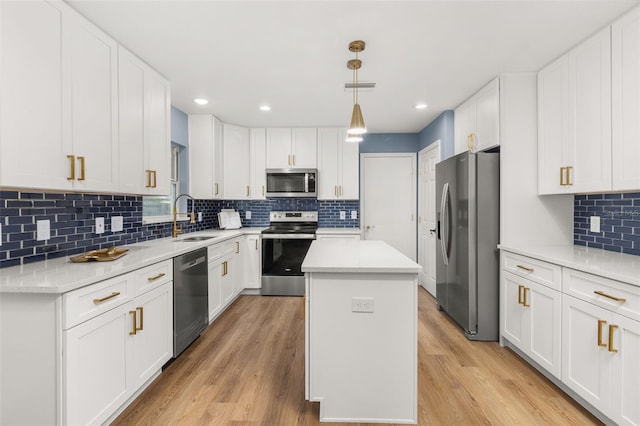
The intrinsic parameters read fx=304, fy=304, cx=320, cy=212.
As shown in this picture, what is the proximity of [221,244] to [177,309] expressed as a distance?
1120mm

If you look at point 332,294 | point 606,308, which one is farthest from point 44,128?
point 606,308

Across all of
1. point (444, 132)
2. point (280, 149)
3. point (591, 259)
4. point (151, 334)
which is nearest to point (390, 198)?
point (444, 132)

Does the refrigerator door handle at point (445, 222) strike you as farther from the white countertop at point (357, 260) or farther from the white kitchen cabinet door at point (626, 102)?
the white kitchen cabinet door at point (626, 102)

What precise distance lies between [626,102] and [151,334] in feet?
11.2

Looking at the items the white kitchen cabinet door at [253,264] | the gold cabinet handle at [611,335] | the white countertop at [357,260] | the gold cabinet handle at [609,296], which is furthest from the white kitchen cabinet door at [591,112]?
the white kitchen cabinet door at [253,264]

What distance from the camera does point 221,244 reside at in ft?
11.3

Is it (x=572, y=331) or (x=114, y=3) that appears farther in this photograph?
(x=572, y=331)

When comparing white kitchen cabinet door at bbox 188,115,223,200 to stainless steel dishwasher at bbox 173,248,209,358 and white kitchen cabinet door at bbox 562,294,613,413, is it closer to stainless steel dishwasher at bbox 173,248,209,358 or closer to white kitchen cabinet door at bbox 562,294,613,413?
stainless steel dishwasher at bbox 173,248,209,358

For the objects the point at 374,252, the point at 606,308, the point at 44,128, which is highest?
the point at 44,128

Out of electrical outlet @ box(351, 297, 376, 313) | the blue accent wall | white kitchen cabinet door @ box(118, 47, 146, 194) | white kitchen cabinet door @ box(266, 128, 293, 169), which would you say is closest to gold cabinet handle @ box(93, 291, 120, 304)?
white kitchen cabinet door @ box(118, 47, 146, 194)

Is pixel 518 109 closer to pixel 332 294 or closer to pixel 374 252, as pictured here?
pixel 374 252

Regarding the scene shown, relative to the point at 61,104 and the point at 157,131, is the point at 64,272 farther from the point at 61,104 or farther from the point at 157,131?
the point at 157,131

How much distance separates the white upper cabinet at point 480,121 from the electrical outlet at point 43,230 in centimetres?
351

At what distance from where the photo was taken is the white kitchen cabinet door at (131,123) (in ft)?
7.13
